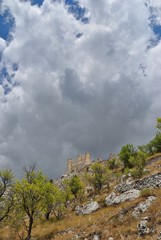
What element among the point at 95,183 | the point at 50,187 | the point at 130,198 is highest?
the point at 95,183

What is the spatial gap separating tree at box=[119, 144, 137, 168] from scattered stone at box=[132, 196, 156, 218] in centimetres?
4810

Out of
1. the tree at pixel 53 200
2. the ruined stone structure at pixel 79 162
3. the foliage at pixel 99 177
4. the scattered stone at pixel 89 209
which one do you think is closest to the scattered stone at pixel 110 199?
the scattered stone at pixel 89 209

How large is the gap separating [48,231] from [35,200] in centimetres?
583

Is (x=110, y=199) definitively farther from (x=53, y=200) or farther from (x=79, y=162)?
(x=79, y=162)

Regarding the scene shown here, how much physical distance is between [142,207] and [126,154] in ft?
166

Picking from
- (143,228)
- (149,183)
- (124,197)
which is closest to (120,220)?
(143,228)

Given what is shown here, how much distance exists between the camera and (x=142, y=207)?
1200 inches

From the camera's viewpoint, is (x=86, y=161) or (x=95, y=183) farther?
(x=86, y=161)

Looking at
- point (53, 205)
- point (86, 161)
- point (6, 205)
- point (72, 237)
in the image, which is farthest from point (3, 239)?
point (86, 161)

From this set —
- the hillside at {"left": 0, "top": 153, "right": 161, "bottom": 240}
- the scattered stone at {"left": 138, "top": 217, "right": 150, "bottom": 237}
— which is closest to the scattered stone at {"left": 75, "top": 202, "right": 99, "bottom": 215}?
the hillside at {"left": 0, "top": 153, "right": 161, "bottom": 240}

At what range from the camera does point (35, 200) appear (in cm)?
3656

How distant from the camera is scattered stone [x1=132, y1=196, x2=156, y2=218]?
2980 centimetres

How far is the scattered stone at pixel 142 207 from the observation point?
2980cm

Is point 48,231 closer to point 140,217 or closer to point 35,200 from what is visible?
point 35,200
